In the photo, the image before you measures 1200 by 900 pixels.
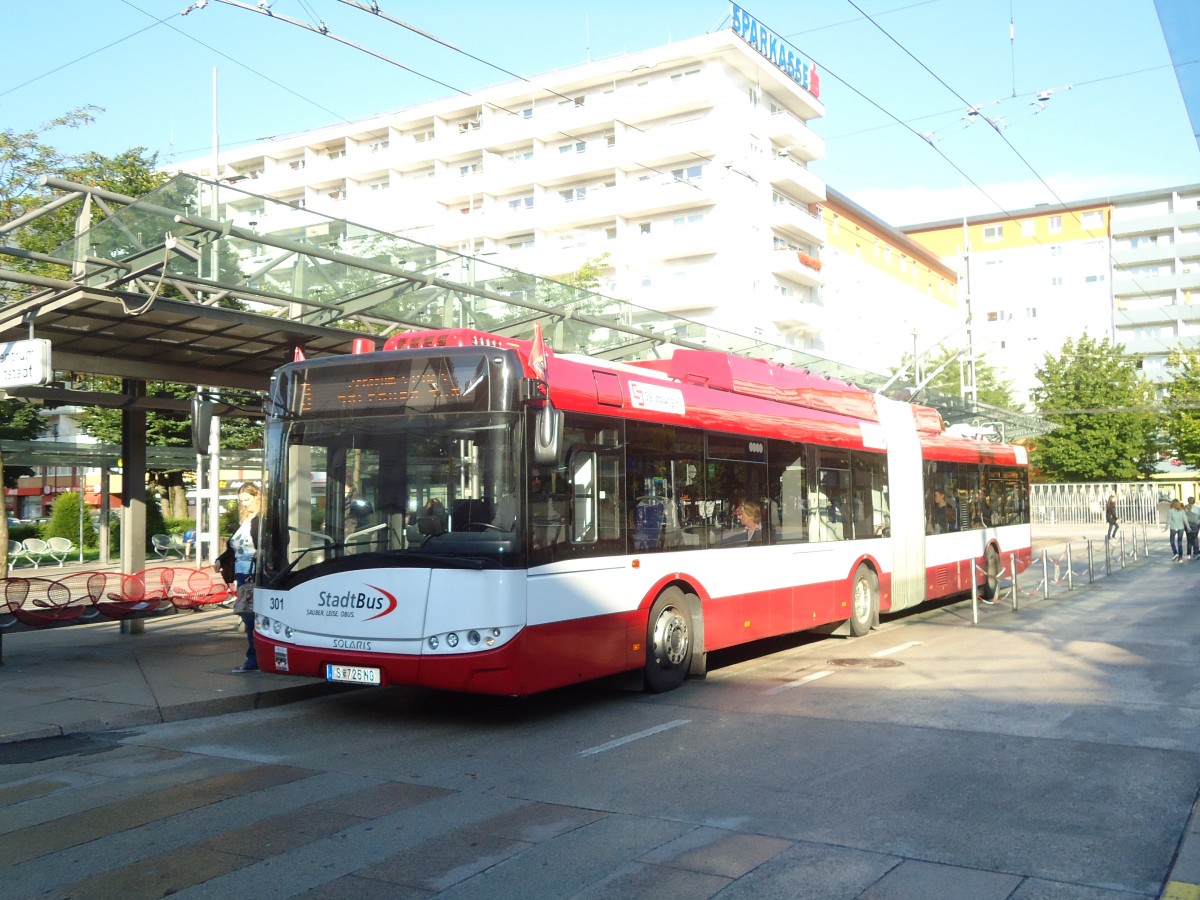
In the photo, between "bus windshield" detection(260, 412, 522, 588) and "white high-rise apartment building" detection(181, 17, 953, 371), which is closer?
"bus windshield" detection(260, 412, 522, 588)

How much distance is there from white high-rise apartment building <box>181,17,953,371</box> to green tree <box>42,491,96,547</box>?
2009cm

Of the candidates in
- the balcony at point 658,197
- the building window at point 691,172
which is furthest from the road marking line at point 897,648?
the building window at point 691,172

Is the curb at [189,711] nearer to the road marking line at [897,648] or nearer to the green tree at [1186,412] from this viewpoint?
the road marking line at [897,648]

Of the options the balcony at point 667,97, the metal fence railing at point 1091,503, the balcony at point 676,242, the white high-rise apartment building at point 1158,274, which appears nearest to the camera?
the balcony at point 667,97

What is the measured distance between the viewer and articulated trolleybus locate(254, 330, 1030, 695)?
29.2ft

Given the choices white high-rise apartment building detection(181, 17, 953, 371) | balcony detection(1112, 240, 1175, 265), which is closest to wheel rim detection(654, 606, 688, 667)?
white high-rise apartment building detection(181, 17, 953, 371)

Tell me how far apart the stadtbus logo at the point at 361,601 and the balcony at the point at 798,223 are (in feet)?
162

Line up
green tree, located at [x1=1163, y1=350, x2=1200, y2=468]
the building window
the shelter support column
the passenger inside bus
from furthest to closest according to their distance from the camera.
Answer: green tree, located at [x1=1163, y1=350, x2=1200, y2=468]
the building window
the shelter support column
the passenger inside bus

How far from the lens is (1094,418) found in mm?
64125

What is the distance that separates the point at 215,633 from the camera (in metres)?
15.7

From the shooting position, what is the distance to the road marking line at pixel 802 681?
11040 mm

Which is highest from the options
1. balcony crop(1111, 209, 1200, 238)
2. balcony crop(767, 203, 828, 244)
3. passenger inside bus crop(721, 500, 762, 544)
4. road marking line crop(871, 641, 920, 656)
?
balcony crop(1111, 209, 1200, 238)

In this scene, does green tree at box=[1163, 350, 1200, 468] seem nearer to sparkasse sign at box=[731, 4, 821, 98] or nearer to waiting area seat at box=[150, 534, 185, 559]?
sparkasse sign at box=[731, 4, 821, 98]

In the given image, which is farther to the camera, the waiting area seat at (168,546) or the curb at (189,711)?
the waiting area seat at (168,546)
